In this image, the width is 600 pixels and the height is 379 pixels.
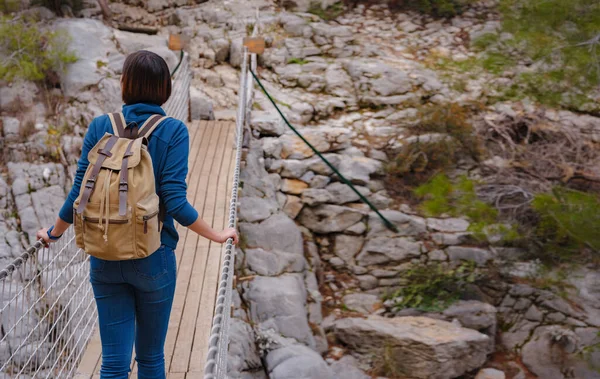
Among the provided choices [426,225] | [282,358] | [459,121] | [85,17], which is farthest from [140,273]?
[85,17]

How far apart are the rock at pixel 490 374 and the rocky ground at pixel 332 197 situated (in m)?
0.02

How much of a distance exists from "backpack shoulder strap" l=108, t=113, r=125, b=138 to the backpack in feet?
0.10

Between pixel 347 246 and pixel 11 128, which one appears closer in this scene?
pixel 347 246

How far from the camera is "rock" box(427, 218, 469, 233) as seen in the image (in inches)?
241

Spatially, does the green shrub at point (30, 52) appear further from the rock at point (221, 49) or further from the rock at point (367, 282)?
the rock at point (367, 282)

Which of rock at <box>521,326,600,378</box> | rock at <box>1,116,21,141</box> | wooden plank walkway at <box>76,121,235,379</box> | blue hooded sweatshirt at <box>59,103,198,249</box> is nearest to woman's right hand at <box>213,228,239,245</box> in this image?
blue hooded sweatshirt at <box>59,103,198,249</box>

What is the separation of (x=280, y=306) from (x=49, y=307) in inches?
80.5

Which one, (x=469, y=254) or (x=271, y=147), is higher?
(x=271, y=147)

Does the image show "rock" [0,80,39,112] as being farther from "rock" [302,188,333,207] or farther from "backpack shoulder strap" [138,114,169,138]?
"backpack shoulder strap" [138,114,169,138]

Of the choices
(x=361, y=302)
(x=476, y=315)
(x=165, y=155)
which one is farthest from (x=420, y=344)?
(x=165, y=155)

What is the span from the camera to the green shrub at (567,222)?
15.4ft

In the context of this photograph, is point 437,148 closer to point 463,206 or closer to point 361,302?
point 463,206

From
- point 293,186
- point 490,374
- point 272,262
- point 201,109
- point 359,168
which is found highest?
point 201,109

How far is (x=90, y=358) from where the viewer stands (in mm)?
2645
